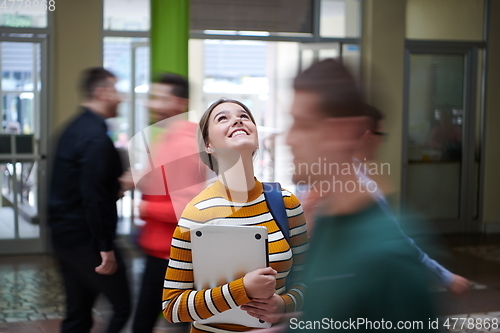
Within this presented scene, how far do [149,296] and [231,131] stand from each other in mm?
1244

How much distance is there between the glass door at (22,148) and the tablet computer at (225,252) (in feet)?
19.7

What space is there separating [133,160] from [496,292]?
12.5 ft

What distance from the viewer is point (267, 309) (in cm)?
185

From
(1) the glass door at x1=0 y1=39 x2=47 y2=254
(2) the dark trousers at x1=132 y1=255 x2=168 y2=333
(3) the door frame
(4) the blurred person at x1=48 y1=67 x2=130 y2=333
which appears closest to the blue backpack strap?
(2) the dark trousers at x1=132 y1=255 x2=168 y2=333

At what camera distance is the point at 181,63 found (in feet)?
16.8

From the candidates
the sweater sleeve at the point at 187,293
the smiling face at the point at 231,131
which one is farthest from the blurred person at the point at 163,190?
the sweater sleeve at the point at 187,293

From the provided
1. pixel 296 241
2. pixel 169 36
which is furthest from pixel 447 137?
pixel 296 241

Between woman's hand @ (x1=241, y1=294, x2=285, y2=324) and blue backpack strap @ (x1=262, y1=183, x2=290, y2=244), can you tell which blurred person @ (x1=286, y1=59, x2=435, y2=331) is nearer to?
woman's hand @ (x1=241, y1=294, x2=285, y2=324)

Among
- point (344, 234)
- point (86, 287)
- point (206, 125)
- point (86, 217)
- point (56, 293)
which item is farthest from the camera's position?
point (56, 293)

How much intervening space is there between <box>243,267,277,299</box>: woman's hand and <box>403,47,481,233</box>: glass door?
7.16m

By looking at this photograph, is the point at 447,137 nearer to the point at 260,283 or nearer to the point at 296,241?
the point at 296,241

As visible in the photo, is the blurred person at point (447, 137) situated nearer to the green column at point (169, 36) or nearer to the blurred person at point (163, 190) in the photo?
the green column at point (169, 36)

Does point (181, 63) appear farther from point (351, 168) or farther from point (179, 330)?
point (351, 168)

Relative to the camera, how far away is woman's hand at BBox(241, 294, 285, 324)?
1843 millimetres
